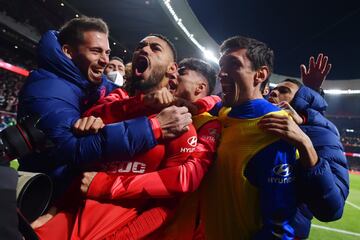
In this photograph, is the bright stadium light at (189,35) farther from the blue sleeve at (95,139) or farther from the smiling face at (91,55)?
the blue sleeve at (95,139)

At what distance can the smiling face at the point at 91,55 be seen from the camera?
1941 millimetres

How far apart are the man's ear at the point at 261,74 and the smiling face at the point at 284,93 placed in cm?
142

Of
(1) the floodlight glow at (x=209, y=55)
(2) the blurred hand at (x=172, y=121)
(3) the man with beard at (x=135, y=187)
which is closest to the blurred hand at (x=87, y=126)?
(3) the man with beard at (x=135, y=187)

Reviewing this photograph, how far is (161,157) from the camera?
64.0 inches

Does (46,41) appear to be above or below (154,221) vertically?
above

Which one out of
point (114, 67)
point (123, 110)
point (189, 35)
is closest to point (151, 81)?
point (123, 110)

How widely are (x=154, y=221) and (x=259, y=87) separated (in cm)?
107

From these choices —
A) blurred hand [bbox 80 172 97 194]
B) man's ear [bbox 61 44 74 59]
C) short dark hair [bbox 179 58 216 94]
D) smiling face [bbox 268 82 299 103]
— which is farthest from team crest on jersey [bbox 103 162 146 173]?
smiling face [bbox 268 82 299 103]

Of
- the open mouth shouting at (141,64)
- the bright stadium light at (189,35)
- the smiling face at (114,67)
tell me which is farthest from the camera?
the bright stadium light at (189,35)

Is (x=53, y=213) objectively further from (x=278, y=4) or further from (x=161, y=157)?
(x=278, y=4)

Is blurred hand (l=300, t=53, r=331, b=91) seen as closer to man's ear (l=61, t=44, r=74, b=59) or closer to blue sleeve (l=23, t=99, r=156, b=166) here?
blue sleeve (l=23, t=99, r=156, b=166)

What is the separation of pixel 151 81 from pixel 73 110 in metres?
0.54

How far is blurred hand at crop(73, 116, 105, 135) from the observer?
148cm

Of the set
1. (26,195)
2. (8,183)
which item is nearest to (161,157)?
(26,195)
